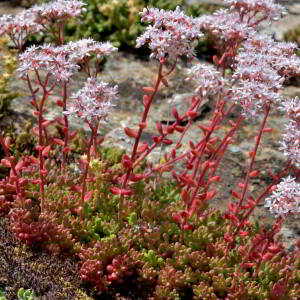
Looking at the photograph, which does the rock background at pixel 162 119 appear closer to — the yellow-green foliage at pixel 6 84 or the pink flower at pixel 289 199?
the yellow-green foliage at pixel 6 84

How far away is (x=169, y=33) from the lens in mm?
3244

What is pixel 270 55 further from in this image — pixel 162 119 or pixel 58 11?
pixel 162 119

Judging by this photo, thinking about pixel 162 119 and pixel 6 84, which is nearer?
pixel 6 84

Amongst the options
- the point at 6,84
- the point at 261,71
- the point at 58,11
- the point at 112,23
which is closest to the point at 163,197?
the point at 261,71

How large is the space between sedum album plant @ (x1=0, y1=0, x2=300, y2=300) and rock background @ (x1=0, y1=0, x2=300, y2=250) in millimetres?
575

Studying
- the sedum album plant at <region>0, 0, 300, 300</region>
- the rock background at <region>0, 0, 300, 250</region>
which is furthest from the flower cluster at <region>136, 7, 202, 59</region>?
the rock background at <region>0, 0, 300, 250</region>

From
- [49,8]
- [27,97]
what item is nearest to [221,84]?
[49,8]

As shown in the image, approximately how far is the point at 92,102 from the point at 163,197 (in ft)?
4.72

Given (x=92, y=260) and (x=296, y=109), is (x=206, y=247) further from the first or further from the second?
(x=296, y=109)

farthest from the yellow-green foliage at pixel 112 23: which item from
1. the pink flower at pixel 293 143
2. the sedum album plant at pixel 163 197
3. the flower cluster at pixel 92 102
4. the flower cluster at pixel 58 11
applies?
the pink flower at pixel 293 143

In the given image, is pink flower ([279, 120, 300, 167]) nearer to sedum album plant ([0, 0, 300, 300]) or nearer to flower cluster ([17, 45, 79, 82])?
sedum album plant ([0, 0, 300, 300])

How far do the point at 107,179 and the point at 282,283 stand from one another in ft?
5.02

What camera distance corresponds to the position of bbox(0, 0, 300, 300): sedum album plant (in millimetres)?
3236

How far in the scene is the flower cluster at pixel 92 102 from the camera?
318 cm
